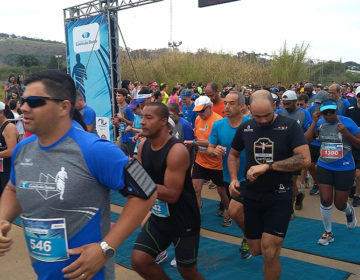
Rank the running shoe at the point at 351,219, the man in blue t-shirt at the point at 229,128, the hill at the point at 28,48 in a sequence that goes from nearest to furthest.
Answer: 1. the man in blue t-shirt at the point at 229,128
2. the running shoe at the point at 351,219
3. the hill at the point at 28,48

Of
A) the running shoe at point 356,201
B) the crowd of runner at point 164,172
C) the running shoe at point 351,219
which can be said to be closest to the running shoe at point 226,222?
the crowd of runner at point 164,172

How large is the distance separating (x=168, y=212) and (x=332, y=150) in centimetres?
279

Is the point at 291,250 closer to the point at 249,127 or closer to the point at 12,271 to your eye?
the point at 249,127

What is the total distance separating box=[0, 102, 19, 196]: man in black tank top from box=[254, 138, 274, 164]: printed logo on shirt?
10.2 ft

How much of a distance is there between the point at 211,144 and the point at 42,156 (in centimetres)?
321

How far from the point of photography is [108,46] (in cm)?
1031

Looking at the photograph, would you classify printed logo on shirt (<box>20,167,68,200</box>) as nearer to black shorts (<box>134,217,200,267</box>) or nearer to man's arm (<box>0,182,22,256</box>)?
man's arm (<box>0,182,22,256</box>)

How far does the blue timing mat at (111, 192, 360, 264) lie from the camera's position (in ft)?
15.2

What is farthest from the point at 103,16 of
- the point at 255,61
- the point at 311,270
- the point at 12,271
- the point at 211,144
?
the point at 255,61

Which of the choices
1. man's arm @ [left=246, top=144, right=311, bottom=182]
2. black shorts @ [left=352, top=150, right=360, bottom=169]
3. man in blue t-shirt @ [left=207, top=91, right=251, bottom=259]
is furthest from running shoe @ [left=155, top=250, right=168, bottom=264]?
black shorts @ [left=352, top=150, right=360, bottom=169]

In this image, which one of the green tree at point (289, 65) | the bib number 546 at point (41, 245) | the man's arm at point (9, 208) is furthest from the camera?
the green tree at point (289, 65)

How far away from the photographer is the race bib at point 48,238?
171 cm

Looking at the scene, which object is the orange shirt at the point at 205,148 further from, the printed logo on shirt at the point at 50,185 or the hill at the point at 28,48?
the hill at the point at 28,48

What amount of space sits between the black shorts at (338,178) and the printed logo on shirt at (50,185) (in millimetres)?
3989
